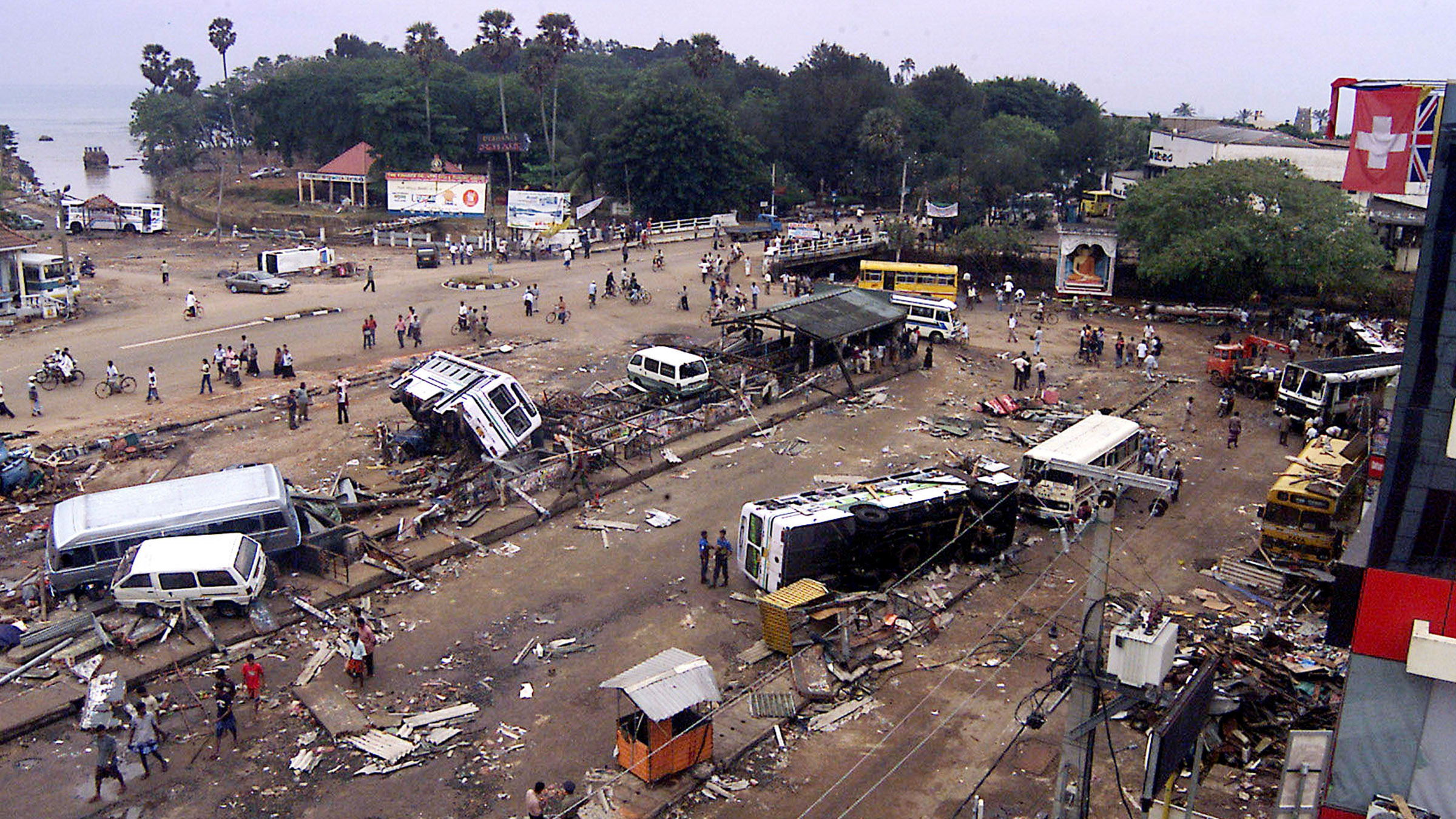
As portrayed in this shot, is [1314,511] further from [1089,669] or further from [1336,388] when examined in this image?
[1089,669]

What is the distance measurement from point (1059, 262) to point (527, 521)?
112 feet

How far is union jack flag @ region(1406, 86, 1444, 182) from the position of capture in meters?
11.4

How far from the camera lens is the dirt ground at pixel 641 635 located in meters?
14.1

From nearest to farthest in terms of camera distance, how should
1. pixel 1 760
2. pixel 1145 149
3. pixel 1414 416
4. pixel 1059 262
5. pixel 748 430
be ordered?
pixel 1414 416 → pixel 1 760 → pixel 748 430 → pixel 1059 262 → pixel 1145 149

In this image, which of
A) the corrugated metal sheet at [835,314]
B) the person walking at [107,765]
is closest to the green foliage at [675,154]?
the corrugated metal sheet at [835,314]

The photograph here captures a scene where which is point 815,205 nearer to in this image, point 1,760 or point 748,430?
point 748,430

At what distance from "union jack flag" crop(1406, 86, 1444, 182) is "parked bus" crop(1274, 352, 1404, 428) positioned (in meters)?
18.7

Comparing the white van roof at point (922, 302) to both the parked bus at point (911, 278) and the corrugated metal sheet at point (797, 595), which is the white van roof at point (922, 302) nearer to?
the parked bus at point (911, 278)

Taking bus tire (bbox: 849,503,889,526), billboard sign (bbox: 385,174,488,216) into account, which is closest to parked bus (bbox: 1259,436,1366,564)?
bus tire (bbox: 849,503,889,526)

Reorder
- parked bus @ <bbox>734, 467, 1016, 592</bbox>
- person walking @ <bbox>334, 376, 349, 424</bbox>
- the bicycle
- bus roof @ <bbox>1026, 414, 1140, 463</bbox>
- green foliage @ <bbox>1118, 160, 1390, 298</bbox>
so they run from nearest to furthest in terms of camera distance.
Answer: parked bus @ <bbox>734, 467, 1016, 592</bbox>, bus roof @ <bbox>1026, 414, 1140, 463</bbox>, person walking @ <bbox>334, 376, 349, 424</bbox>, the bicycle, green foliage @ <bbox>1118, 160, 1390, 298</bbox>

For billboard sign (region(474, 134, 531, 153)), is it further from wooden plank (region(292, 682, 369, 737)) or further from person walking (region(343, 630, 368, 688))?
wooden plank (region(292, 682, 369, 737))

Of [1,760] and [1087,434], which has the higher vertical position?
[1087,434]

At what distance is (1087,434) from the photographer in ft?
79.6

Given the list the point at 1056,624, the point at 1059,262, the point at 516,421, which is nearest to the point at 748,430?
the point at 516,421
